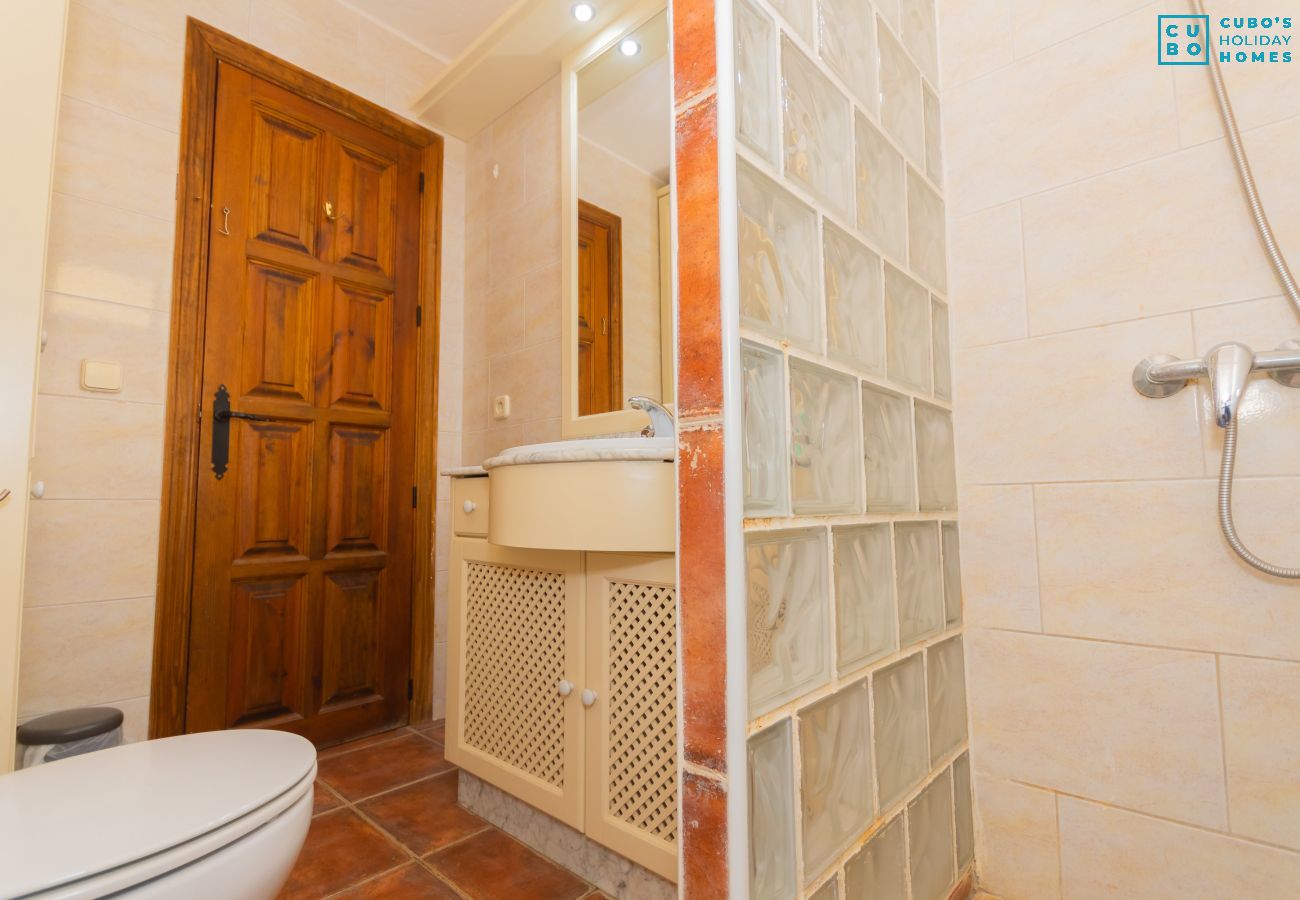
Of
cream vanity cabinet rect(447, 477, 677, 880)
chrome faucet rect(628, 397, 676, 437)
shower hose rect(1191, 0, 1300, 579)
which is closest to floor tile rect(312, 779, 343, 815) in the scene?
cream vanity cabinet rect(447, 477, 677, 880)

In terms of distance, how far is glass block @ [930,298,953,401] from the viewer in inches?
45.7

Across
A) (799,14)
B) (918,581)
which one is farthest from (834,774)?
(799,14)

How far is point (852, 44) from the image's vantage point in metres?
0.94

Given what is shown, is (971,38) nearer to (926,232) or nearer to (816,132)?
(926,232)

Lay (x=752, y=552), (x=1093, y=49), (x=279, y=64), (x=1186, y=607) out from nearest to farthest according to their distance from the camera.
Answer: (x=752, y=552)
(x=1186, y=607)
(x=1093, y=49)
(x=279, y=64)

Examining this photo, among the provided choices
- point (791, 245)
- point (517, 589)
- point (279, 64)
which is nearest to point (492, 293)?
point (279, 64)

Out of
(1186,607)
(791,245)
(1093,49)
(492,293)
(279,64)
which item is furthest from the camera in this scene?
(492,293)

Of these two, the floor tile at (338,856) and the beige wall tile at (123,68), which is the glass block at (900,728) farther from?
the beige wall tile at (123,68)

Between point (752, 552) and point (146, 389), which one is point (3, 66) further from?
point (752, 552)

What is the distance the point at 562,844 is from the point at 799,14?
61.9 inches

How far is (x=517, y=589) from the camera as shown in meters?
1.44

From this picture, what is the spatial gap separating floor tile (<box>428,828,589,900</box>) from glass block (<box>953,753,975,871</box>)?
2.39 ft

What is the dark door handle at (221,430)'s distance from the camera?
1830 millimetres

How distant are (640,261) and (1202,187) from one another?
124 centimetres
